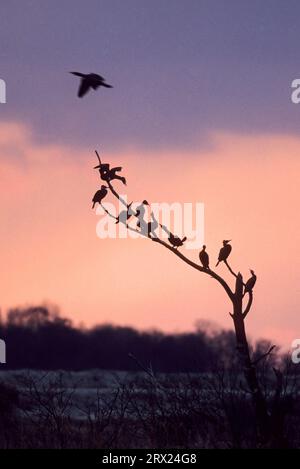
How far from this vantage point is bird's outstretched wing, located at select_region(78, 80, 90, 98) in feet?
43.4

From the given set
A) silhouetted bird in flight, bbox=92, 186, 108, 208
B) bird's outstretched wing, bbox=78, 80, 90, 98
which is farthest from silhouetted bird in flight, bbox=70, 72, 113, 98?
silhouetted bird in flight, bbox=92, 186, 108, 208

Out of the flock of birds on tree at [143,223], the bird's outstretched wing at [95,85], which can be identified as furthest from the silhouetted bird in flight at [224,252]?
the bird's outstretched wing at [95,85]

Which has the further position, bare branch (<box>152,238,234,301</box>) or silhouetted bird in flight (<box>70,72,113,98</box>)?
silhouetted bird in flight (<box>70,72,113,98</box>)

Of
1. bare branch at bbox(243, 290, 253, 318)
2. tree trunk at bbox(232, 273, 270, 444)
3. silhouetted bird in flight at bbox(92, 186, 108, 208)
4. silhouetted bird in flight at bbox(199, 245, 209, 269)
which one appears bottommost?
tree trunk at bbox(232, 273, 270, 444)

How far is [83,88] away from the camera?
1342 cm

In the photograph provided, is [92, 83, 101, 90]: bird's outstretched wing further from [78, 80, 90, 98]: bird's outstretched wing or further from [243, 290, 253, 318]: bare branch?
[243, 290, 253, 318]: bare branch

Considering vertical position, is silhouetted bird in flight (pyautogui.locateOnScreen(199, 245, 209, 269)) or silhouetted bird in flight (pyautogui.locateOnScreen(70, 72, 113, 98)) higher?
silhouetted bird in flight (pyautogui.locateOnScreen(70, 72, 113, 98))

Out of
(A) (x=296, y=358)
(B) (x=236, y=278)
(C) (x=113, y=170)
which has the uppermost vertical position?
(C) (x=113, y=170)

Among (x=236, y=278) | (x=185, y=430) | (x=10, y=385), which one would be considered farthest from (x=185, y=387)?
(x=10, y=385)

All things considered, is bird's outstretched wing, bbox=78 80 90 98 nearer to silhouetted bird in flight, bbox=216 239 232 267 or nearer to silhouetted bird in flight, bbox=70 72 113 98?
silhouetted bird in flight, bbox=70 72 113 98

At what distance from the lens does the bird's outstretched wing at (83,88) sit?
520 inches
